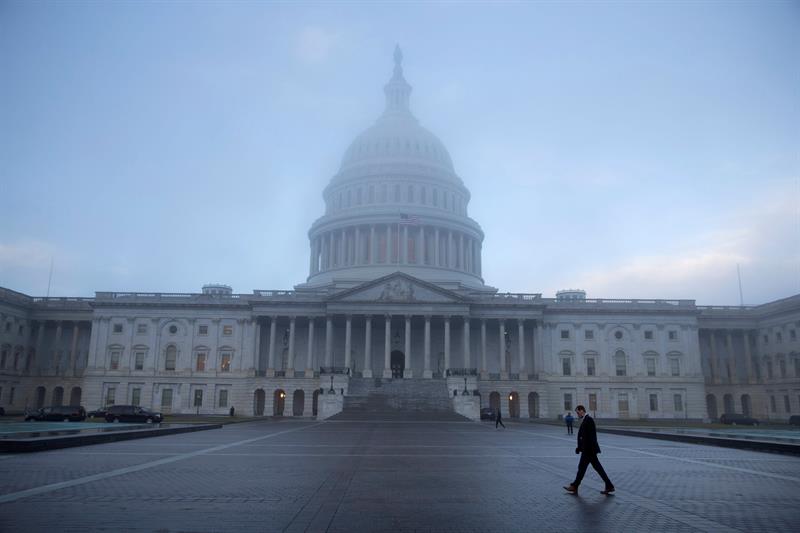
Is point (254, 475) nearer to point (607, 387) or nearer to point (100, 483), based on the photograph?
point (100, 483)

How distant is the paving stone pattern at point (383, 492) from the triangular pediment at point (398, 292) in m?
57.8

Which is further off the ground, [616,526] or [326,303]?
[326,303]

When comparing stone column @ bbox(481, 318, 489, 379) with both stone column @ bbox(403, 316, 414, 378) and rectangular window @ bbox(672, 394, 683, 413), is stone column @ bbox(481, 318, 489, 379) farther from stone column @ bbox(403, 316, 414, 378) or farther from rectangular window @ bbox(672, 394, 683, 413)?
rectangular window @ bbox(672, 394, 683, 413)

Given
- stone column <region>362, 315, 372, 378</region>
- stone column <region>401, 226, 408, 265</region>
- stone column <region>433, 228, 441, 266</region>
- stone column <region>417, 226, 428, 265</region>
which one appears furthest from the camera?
stone column <region>433, 228, 441, 266</region>

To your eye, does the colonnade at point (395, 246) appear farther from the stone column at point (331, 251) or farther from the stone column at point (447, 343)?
the stone column at point (447, 343)

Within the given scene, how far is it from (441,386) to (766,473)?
2204 inches

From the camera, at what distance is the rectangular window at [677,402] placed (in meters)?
85.9

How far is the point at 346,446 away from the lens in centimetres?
2856

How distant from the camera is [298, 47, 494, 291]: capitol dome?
10419 cm

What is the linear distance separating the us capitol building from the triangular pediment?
0.18m

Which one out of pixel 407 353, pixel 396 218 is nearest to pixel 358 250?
pixel 396 218

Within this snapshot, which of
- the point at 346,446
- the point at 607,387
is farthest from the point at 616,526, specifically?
the point at 607,387

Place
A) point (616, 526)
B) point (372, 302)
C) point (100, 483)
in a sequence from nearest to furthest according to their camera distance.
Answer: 1. point (616, 526)
2. point (100, 483)
3. point (372, 302)

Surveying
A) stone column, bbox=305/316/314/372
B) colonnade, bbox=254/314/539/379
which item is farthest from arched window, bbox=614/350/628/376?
stone column, bbox=305/316/314/372
